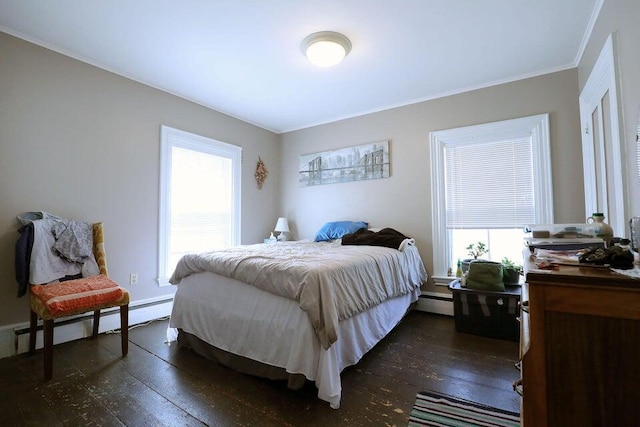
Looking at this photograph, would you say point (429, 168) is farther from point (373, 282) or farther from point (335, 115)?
point (373, 282)

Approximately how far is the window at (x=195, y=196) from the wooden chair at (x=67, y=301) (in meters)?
0.97

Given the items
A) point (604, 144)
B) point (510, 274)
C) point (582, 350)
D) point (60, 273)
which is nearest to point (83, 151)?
point (60, 273)

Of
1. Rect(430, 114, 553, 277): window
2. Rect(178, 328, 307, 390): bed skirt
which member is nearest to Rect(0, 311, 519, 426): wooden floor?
Rect(178, 328, 307, 390): bed skirt

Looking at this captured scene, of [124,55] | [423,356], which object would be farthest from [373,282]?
[124,55]

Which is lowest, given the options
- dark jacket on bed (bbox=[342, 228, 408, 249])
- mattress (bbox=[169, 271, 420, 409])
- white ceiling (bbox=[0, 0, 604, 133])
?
mattress (bbox=[169, 271, 420, 409])

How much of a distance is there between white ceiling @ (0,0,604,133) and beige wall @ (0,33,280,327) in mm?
193

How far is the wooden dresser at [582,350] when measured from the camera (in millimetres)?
742

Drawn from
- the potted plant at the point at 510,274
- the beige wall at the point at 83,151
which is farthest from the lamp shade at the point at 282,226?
the potted plant at the point at 510,274

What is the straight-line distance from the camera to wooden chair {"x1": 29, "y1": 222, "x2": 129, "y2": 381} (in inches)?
75.7

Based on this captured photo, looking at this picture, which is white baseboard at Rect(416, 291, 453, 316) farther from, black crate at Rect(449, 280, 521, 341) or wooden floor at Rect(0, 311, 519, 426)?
wooden floor at Rect(0, 311, 519, 426)

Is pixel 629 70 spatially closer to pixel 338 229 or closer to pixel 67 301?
pixel 338 229

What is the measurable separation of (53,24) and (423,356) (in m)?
3.89

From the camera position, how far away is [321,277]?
1722 mm

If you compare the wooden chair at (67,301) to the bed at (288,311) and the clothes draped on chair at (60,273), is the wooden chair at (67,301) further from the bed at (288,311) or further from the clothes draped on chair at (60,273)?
the bed at (288,311)
